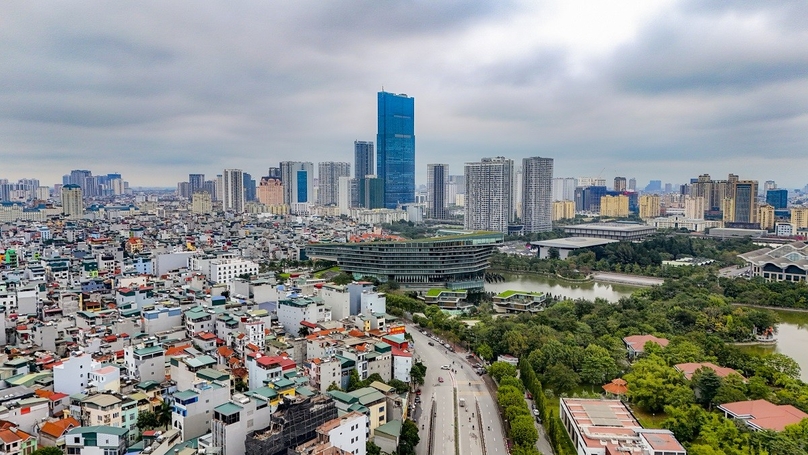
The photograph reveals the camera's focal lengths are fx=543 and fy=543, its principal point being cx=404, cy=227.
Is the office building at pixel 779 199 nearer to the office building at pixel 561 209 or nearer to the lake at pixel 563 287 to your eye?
the office building at pixel 561 209

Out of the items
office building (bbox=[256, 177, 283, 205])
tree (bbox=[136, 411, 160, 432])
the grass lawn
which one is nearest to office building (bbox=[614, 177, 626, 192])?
office building (bbox=[256, 177, 283, 205])

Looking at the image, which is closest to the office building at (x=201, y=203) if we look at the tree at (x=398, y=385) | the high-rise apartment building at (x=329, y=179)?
the high-rise apartment building at (x=329, y=179)

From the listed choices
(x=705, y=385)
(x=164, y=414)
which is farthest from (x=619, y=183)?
(x=164, y=414)

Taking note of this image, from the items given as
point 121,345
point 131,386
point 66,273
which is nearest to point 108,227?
point 66,273

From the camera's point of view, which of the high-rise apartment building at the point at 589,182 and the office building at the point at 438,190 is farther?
the high-rise apartment building at the point at 589,182

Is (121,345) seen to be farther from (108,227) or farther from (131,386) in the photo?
(108,227)

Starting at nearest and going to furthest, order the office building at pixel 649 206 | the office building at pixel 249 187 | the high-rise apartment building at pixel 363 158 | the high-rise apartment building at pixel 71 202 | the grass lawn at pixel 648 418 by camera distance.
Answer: the grass lawn at pixel 648 418 → the high-rise apartment building at pixel 71 202 → the office building at pixel 649 206 → the high-rise apartment building at pixel 363 158 → the office building at pixel 249 187

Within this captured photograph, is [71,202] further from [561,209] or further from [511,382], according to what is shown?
[561,209]

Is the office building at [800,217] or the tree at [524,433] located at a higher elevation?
the office building at [800,217]
